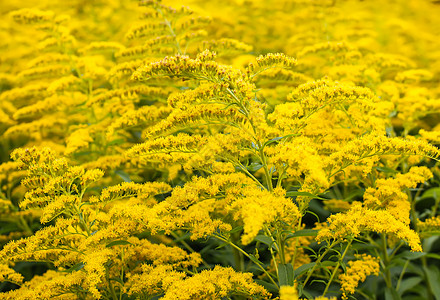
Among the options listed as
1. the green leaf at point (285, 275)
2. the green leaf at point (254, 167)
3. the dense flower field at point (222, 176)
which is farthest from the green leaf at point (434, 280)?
the green leaf at point (254, 167)

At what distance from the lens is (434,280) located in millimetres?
3785

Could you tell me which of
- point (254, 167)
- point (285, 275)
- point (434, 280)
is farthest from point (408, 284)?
point (254, 167)

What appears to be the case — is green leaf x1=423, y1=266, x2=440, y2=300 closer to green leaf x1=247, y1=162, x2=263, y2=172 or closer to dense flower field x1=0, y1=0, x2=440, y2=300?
dense flower field x1=0, y1=0, x2=440, y2=300

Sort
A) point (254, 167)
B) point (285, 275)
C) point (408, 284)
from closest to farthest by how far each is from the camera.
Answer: point (285, 275) < point (254, 167) < point (408, 284)

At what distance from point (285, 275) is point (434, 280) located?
2.12m

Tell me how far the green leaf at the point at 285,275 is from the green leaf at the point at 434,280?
1924 mm

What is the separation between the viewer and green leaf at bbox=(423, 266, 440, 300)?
3.67 m

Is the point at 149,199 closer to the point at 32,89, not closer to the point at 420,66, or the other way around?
the point at 32,89

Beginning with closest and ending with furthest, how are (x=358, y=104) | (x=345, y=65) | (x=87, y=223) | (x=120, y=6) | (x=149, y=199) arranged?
(x=87, y=223) → (x=358, y=104) → (x=149, y=199) → (x=345, y=65) → (x=120, y=6)

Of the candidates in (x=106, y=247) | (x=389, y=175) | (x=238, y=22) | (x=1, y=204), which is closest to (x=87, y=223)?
(x=106, y=247)

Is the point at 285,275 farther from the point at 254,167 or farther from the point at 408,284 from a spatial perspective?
the point at 408,284

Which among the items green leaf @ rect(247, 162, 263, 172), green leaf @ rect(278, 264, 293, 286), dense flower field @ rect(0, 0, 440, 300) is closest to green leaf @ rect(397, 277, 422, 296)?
dense flower field @ rect(0, 0, 440, 300)

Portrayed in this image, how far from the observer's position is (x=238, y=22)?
5.74m

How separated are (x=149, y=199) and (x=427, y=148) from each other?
2119mm
